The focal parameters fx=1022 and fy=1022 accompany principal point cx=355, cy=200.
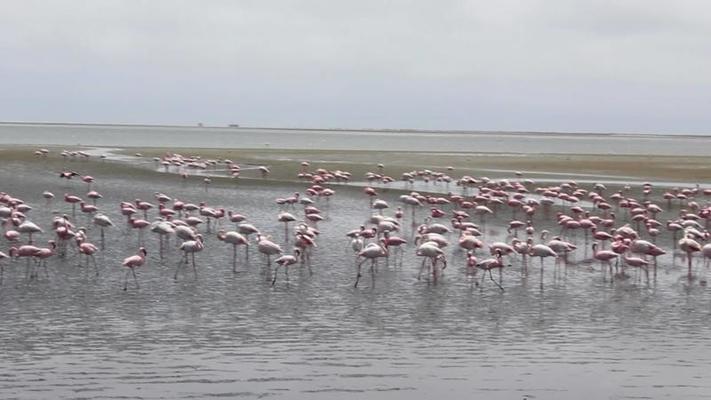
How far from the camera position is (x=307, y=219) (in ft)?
84.7

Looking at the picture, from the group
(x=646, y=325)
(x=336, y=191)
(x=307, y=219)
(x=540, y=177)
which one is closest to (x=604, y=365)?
(x=646, y=325)

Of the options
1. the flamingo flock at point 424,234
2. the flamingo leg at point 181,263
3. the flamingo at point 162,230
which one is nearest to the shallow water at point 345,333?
the flamingo leg at point 181,263

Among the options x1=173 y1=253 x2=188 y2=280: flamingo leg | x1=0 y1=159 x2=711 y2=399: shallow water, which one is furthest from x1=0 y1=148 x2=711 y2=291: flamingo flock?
x1=0 y1=159 x2=711 y2=399: shallow water

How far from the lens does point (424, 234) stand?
21.8m

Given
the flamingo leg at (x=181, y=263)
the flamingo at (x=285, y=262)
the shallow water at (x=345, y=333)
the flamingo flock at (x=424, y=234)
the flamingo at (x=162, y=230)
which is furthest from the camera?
the flamingo at (x=162, y=230)

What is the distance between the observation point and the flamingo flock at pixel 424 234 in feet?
61.2

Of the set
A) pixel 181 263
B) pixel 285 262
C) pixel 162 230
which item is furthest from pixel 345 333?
pixel 162 230

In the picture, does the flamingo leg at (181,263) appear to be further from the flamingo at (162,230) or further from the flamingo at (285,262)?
the flamingo at (285,262)

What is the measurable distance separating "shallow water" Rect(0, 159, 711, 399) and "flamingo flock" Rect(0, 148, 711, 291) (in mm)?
339

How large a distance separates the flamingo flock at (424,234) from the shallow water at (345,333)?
1.11ft

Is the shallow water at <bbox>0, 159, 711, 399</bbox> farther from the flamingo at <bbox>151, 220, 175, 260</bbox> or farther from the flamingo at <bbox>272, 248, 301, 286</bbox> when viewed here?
the flamingo at <bbox>151, 220, 175, 260</bbox>

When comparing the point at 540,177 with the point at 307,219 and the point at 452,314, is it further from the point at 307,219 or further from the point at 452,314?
the point at 452,314

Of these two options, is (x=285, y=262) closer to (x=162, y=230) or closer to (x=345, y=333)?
(x=162, y=230)

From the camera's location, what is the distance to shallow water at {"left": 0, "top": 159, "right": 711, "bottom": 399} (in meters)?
11.3
